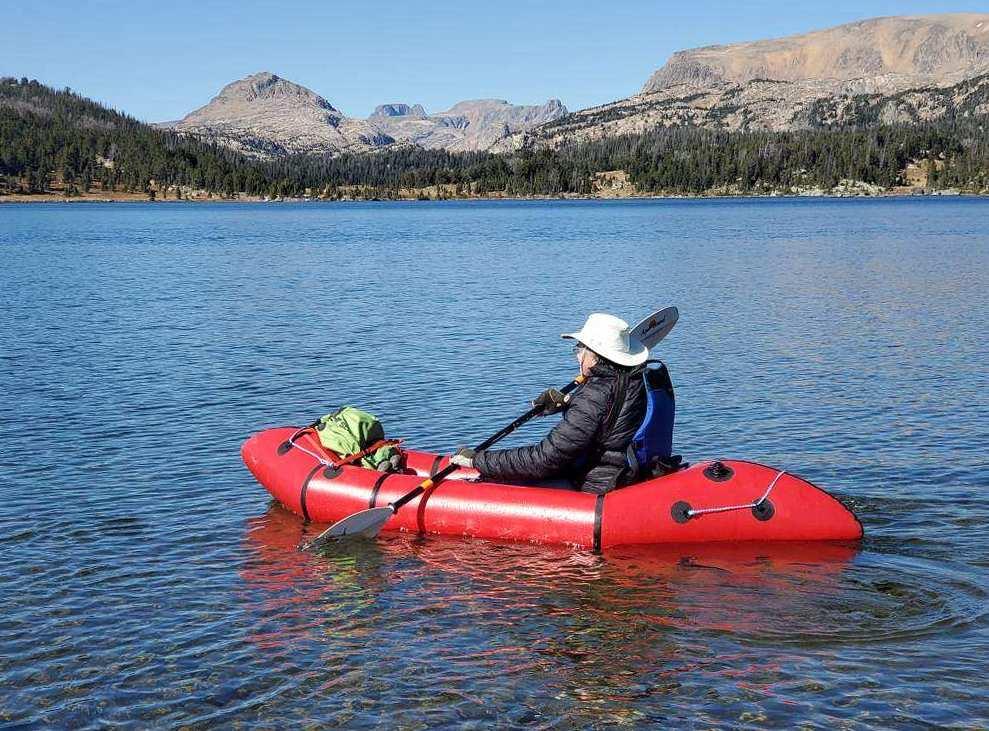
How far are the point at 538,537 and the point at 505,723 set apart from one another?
4.09 metres

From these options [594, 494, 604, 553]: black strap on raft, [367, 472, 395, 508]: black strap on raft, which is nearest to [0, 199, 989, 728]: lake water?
[594, 494, 604, 553]: black strap on raft

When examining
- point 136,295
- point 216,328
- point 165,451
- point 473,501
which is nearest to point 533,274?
point 136,295

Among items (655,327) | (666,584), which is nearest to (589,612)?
(666,584)

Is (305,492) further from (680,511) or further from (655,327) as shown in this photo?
(655,327)

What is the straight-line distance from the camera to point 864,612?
10.1m

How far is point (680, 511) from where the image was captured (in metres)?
11.8

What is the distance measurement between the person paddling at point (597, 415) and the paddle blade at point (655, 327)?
152 centimetres

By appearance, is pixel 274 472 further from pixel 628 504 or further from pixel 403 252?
pixel 403 252

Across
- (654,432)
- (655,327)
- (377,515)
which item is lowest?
(377,515)

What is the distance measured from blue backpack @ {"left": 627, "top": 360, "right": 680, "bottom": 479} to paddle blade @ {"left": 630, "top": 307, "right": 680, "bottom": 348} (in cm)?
124

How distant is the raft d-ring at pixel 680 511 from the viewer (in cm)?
1179

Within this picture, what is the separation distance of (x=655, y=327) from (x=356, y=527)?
15.3 ft

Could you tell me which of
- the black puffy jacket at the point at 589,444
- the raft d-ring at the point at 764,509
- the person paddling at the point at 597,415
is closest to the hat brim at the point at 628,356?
the person paddling at the point at 597,415

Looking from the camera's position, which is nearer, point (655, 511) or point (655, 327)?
point (655, 511)
